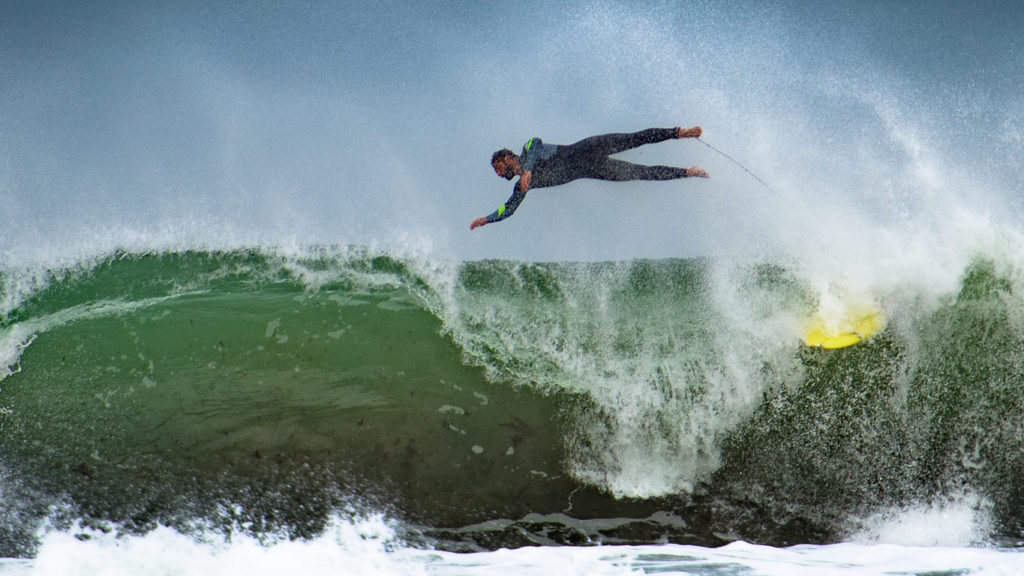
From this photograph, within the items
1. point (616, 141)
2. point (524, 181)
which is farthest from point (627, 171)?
point (524, 181)

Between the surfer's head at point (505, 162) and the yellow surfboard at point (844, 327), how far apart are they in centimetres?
143

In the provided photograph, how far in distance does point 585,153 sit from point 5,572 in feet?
9.25

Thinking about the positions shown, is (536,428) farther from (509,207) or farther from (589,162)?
(589,162)

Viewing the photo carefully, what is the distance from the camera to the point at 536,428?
236 cm

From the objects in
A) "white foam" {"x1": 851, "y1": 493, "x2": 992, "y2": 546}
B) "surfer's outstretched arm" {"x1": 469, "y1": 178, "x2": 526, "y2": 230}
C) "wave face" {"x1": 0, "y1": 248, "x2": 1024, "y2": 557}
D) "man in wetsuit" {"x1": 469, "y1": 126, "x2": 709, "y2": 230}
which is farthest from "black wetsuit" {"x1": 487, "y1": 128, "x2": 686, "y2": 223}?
"white foam" {"x1": 851, "y1": 493, "x2": 992, "y2": 546}

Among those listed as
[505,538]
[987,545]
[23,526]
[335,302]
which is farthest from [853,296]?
[23,526]

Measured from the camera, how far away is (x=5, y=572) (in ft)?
7.68

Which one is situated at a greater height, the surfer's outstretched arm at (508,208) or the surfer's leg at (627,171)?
the surfer's leg at (627,171)

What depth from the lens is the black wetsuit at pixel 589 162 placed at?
3102 mm

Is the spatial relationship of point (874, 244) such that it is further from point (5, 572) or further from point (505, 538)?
point (5, 572)

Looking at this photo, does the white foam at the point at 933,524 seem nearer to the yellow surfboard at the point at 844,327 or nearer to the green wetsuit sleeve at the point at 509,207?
the yellow surfboard at the point at 844,327

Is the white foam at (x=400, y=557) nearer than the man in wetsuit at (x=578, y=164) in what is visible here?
Yes

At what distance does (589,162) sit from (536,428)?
56.4 inches

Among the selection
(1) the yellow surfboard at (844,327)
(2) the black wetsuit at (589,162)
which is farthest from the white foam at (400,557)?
(2) the black wetsuit at (589,162)
